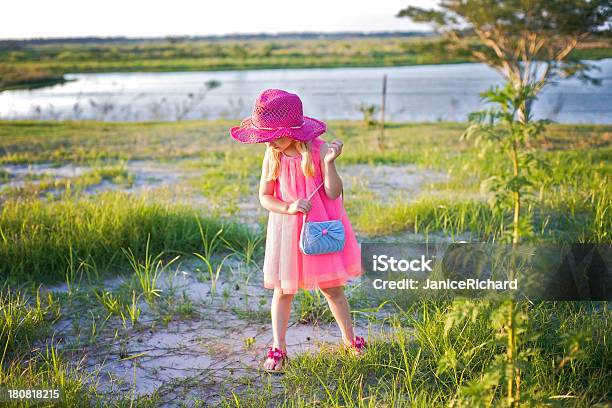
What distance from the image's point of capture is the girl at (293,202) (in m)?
2.82

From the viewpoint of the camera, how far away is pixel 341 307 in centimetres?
299

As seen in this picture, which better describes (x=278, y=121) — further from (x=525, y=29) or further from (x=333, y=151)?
(x=525, y=29)

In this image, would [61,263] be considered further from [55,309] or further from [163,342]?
[163,342]

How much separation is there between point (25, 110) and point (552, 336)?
19708mm

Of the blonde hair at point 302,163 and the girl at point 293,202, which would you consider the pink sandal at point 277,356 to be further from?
the blonde hair at point 302,163

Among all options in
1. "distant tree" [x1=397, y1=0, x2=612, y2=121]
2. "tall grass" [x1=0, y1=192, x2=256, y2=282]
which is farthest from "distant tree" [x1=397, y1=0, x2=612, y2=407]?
"tall grass" [x1=0, y1=192, x2=256, y2=282]

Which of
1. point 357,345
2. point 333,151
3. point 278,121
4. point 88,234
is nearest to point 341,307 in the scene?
point 357,345

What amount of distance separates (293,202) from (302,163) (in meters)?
0.18

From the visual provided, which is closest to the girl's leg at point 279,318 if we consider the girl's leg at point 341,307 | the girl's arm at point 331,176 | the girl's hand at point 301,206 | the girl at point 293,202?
the girl at point 293,202

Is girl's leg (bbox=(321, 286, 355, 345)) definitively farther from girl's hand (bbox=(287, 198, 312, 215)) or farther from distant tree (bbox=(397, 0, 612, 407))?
distant tree (bbox=(397, 0, 612, 407))

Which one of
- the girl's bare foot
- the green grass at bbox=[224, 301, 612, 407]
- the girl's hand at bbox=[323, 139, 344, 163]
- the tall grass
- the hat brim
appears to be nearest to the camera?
the green grass at bbox=[224, 301, 612, 407]

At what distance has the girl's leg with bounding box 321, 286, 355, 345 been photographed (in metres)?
2.95

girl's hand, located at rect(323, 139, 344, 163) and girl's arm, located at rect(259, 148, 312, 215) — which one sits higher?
girl's hand, located at rect(323, 139, 344, 163)

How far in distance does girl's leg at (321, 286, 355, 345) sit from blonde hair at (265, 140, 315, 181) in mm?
552
